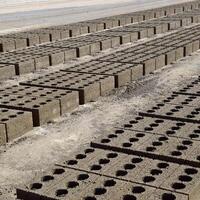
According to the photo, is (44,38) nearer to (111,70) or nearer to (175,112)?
(111,70)

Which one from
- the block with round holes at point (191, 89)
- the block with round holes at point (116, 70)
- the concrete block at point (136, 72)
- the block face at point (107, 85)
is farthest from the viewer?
the concrete block at point (136, 72)

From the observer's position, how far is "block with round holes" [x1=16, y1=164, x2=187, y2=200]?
419cm

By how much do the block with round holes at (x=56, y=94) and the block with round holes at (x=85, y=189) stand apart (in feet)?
11.1

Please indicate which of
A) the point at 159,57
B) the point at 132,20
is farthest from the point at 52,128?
the point at 132,20

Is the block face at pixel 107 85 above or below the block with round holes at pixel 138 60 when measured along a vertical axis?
below

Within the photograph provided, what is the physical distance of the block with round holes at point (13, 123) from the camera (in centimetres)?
669

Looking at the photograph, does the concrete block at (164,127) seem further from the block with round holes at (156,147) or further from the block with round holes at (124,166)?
the block with round holes at (124,166)

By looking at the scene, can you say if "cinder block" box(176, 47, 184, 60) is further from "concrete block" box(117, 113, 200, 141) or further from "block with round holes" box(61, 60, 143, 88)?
"concrete block" box(117, 113, 200, 141)

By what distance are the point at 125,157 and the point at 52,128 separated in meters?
2.63

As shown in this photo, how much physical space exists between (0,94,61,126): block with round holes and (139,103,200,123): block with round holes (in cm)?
173

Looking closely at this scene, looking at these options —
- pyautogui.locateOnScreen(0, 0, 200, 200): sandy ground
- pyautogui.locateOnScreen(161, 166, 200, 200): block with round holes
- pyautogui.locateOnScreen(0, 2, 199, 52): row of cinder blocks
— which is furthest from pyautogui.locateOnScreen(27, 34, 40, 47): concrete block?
pyautogui.locateOnScreen(161, 166, 200, 200): block with round holes

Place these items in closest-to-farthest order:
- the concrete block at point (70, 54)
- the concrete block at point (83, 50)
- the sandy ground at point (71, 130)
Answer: the sandy ground at point (71, 130)
the concrete block at point (70, 54)
the concrete block at point (83, 50)

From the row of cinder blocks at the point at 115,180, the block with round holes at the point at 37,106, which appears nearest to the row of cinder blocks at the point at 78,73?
the block with round holes at the point at 37,106

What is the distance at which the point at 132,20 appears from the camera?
68.9 feet
